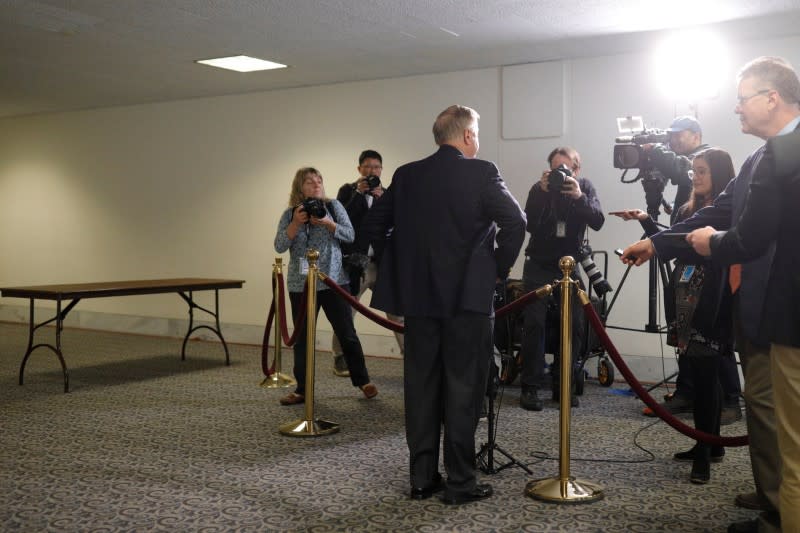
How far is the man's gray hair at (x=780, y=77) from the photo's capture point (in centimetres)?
257

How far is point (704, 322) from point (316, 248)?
2587 mm

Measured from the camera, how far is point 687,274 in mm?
3840

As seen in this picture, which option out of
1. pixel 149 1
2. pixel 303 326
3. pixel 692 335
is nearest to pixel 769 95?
pixel 692 335

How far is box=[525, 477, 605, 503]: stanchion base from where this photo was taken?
3.31 m

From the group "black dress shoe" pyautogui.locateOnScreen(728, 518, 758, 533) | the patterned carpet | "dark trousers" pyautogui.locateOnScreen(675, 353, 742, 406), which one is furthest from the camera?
"dark trousers" pyautogui.locateOnScreen(675, 353, 742, 406)

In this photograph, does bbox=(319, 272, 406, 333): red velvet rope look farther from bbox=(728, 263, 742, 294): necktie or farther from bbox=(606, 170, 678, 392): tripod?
bbox=(728, 263, 742, 294): necktie

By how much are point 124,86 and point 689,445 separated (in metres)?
6.41

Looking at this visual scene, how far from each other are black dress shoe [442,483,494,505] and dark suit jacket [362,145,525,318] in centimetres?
73

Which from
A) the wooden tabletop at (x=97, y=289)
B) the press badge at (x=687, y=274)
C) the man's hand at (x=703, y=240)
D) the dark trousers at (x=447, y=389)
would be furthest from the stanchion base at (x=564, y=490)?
the wooden tabletop at (x=97, y=289)

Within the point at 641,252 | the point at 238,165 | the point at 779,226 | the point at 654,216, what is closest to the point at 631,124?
the point at 654,216

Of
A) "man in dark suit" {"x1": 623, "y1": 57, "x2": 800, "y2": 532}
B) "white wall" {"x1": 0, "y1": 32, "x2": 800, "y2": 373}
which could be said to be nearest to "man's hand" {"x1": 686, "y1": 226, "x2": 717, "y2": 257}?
"man in dark suit" {"x1": 623, "y1": 57, "x2": 800, "y2": 532}

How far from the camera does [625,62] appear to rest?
6367 millimetres

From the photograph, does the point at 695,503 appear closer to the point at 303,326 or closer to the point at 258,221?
the point at 303,326

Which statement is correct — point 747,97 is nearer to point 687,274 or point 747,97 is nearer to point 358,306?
point 687,274
